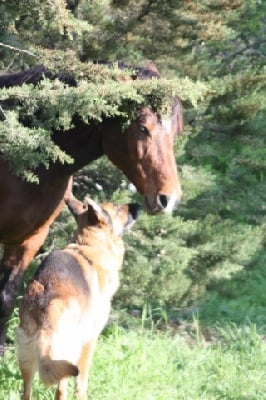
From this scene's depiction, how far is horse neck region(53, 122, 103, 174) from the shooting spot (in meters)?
5.50

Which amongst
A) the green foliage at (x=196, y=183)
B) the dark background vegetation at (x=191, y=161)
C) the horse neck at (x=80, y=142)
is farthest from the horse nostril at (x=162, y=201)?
the dark background vegetation at (x=191, y=161)

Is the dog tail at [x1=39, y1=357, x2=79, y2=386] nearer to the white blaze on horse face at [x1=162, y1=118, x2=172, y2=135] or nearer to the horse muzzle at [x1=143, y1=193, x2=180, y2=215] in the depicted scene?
the horse muzzle at [x1=143, y1=193, x2=180, y2=215]

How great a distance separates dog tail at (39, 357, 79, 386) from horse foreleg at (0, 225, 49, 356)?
181 centimetres

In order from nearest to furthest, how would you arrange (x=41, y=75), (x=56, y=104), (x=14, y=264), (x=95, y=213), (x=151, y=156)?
(x=56, y=104) < (x=95, y=213) < (x=151, y=156) < (x=41, y=75) < (x=14, y=264)

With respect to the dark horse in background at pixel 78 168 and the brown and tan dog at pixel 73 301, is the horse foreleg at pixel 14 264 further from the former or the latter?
the brown and tan dog at pixel 73 301

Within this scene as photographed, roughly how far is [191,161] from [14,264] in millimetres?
2505

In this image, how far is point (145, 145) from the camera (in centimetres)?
521

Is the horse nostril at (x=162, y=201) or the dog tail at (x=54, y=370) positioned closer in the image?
the dog tail at (x=54, y=370)

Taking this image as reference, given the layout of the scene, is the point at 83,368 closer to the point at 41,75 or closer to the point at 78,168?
the point at 78,168

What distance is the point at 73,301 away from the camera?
437cm

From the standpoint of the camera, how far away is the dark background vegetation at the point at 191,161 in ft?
23.6

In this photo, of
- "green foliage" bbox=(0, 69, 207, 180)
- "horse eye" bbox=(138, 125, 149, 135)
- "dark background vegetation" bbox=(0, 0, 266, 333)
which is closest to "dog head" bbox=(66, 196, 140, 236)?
"horse eye" bbox=(138, 125, 149, 135)

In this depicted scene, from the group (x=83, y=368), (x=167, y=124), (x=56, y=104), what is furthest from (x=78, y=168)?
(x=56, y=104)

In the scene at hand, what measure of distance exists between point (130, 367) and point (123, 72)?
2204 millimetres
